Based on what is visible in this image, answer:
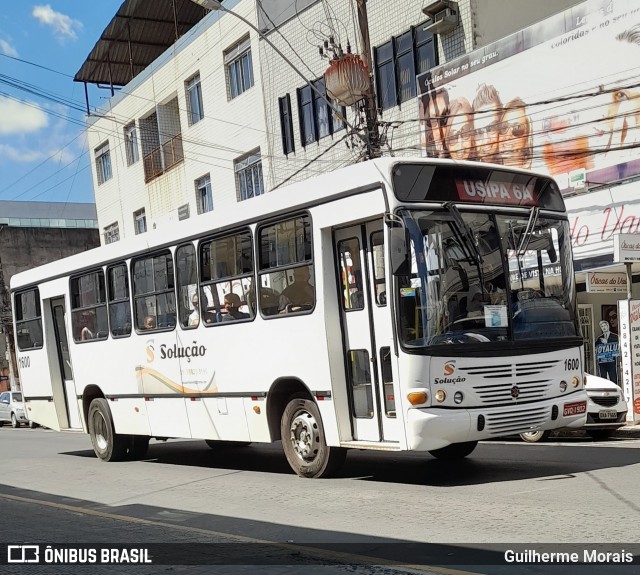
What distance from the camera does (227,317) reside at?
11578 mm

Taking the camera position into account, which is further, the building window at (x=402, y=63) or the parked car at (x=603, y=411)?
the building window at (x=402, y=63)

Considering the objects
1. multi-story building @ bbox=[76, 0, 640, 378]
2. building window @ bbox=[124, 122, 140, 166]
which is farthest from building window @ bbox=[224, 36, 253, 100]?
building window @ bbox=[124, 122, 140, 166]

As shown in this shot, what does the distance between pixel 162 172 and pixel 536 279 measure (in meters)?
26.2

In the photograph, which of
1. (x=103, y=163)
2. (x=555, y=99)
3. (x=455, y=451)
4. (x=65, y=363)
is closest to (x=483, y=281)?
(x=455, y=451)

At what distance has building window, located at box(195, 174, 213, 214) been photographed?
31.2 m

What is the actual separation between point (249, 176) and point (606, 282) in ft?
50.0

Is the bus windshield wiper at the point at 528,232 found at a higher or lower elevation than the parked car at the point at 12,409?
higher

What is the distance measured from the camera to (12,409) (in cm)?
3278

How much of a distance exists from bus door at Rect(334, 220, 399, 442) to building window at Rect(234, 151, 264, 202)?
18.1 metres

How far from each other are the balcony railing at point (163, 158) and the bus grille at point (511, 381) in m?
25.0

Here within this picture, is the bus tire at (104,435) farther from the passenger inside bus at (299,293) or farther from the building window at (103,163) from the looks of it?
the building window at (103,163)

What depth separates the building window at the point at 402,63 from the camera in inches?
857

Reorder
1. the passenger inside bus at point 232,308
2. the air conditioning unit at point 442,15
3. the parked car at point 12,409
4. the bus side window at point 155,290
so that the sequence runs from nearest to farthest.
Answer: the passenger inside bus at point 232,308
the bus side window at point 155,290
the air conditioning unit at point 442,15
the parked car at point 12,409

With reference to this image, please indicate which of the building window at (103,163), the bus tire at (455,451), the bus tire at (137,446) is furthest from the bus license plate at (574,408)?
the building window at (103,163)
